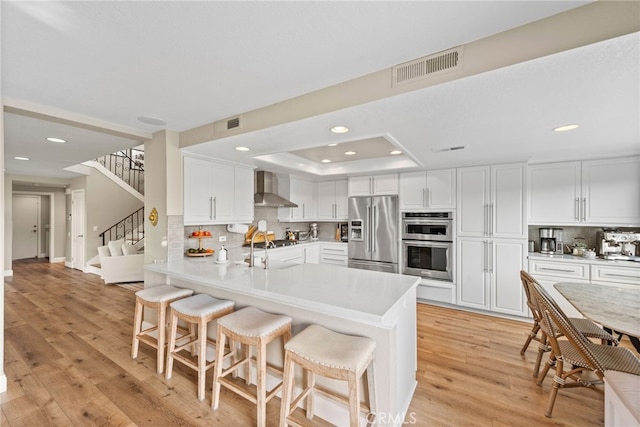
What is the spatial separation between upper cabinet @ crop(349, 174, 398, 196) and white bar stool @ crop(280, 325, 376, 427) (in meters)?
3.24

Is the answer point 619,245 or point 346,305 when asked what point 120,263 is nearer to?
point 346,305

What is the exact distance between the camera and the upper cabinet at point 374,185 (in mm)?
4480

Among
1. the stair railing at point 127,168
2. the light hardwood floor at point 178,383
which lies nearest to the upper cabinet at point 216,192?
the light hardwood floor at point 178,383

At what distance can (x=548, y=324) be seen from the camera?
78.3 inches

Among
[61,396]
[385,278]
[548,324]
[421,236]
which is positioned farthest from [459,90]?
[61,396]

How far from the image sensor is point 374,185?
15.2ft

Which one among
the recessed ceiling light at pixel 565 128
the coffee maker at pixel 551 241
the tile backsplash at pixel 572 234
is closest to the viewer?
the recessed ceiling light at pixel 565 128

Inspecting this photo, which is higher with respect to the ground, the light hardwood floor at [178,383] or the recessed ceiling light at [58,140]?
the recessed ceiling light at [58,140]

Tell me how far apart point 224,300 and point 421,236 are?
319cm

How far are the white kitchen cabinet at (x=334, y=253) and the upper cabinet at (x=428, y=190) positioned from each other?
1458 millimetres

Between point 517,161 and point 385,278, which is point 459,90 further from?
point 517,161

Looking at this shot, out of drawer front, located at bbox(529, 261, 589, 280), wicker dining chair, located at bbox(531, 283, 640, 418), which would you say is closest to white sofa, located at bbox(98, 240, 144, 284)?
wicker dining chair, located at bbox(531, 283, 640, 418)

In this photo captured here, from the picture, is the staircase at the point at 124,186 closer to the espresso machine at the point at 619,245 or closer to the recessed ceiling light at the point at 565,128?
the recessed ceiling light at the point at 565,128

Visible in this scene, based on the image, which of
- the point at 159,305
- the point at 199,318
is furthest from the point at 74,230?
the point at 199,318
